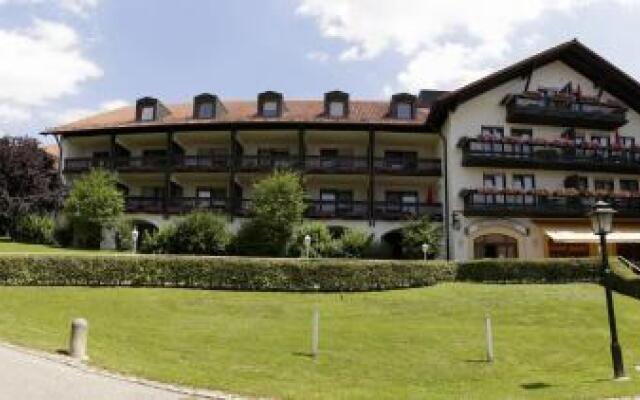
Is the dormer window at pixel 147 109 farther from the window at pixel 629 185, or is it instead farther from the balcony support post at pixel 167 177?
the window at pixel 629 185

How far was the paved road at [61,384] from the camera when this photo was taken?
12531 mm

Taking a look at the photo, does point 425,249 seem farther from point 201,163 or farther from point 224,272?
point 201,163

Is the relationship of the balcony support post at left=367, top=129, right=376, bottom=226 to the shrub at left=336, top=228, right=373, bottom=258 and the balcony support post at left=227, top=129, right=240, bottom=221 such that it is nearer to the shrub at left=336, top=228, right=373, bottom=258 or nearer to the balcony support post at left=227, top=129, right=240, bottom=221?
the shrub at left=336, top=228, right=373, bottom=258

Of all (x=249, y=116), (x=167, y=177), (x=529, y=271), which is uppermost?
(x=249, y=116)

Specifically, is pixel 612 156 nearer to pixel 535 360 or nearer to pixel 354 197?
pixel 354 197

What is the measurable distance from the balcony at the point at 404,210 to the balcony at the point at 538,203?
7.02ft

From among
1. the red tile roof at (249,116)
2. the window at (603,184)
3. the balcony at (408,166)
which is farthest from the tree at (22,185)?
the window at (603,184)

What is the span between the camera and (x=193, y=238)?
3981 centimetres

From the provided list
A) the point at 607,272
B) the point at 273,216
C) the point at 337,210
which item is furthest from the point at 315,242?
the point at 607,272

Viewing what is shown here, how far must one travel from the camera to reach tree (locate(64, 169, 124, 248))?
40.9m

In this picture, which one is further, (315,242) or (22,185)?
(22,185)

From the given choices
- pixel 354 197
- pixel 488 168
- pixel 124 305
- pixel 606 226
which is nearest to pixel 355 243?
pixel 354 197

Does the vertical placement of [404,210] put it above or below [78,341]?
above

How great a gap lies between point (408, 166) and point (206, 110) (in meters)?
13.8
